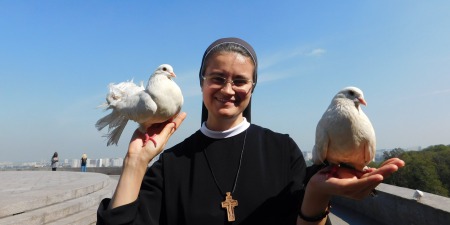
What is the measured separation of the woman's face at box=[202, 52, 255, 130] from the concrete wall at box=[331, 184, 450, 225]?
12.9ft

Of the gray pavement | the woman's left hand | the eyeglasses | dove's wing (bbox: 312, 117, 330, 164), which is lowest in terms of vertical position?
the gray pavement

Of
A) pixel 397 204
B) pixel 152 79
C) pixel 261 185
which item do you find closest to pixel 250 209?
pixel 261 185

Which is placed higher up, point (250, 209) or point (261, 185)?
point (261, 185)

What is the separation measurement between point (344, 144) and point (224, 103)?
0.85 metres

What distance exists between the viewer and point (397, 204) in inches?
240

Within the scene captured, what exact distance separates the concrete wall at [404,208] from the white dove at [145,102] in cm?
422

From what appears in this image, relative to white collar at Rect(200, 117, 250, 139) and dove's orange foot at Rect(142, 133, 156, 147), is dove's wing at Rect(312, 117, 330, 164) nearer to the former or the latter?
white collar at Rect(200, 117, 250, 139)

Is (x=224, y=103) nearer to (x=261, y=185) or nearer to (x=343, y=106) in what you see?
(x=261, y=185)

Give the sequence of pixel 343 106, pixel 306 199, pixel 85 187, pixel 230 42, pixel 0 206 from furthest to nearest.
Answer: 1. pixel 85 187
2. pixel 0 206
3. pixel 230 42
4. pixel 343 106
5. pixel 306 199

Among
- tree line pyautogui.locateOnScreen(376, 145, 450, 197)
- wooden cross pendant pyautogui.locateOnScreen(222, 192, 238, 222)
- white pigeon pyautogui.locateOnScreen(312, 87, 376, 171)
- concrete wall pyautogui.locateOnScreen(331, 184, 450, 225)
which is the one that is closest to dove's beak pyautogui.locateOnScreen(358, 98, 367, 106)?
white pigeon pyautogui.locateOnScreen(312, 87, 376, 171)

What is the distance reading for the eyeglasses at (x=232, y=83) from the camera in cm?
231

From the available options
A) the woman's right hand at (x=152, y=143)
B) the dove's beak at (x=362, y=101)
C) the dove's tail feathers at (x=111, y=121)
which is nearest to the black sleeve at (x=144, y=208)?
the woman's right hand at (x=152, y=143)

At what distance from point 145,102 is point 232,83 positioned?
0.79 meters

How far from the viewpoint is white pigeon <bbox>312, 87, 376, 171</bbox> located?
6.99 ft
